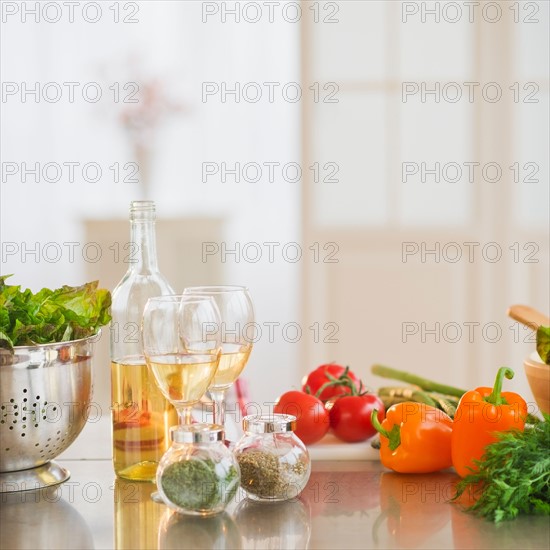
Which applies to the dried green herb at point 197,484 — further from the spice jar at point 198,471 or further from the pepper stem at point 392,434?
the pepper stem at point 392,434

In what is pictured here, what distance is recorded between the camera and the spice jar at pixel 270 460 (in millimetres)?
1134

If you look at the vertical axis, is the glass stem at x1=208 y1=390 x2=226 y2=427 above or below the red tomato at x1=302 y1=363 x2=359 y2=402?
above

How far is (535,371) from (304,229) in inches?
106

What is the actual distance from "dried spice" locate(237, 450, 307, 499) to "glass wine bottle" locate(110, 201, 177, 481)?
0.52 feet

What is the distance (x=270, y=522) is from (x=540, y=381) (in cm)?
52

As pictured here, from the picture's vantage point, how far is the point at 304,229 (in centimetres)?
402

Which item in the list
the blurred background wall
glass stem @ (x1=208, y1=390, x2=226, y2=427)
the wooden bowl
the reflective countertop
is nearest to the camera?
the reflective countertop

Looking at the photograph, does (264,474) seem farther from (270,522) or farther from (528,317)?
(528,317)

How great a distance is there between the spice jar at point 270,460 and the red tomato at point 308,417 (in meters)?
0.27

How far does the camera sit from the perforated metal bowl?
3.75 ft

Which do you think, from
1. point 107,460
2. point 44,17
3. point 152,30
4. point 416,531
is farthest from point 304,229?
point 416,531

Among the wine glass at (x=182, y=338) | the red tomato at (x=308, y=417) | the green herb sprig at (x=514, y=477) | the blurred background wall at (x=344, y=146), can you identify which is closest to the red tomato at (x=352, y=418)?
the red tomato at (x=308, y=417)

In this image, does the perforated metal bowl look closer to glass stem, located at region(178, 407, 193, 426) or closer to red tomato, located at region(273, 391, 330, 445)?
glass stem, located at region(178, 407, 193, 426)

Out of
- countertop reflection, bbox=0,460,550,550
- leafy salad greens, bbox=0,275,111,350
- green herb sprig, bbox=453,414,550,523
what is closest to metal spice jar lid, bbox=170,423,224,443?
countertop reflection, bbox=0,460,550,550
